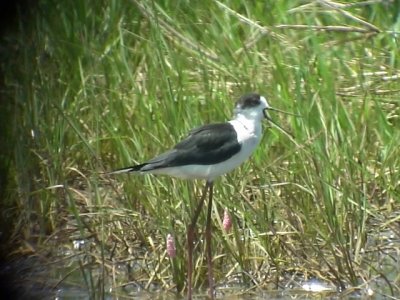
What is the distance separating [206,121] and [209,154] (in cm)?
69

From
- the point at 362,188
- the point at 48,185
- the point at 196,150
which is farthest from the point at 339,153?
the point at 48,185

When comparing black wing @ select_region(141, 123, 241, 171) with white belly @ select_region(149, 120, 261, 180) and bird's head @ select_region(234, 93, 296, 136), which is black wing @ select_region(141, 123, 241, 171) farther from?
bird's head @ select_region(234, 93, 296, 136)

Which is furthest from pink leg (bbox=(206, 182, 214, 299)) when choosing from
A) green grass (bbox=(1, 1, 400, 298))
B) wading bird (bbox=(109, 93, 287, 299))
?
green grass (bbox=(1, 1, 400, 298))

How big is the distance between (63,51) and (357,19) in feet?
5.60

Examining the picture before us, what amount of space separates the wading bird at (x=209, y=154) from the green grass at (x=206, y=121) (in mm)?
145

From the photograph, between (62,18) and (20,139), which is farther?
(62,18)

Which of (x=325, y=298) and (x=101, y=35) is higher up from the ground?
(x=101, y=35)

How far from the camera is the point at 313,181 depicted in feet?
18.2

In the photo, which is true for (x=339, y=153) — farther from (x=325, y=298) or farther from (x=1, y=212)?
(x=1, y=212)

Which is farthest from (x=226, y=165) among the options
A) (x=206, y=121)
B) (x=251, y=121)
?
(x=206, y=121)

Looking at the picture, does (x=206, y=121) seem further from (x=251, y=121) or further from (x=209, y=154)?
(x=209, y=154)

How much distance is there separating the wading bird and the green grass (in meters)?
0.14

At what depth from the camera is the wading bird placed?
5.32 m

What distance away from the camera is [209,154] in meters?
5.47
